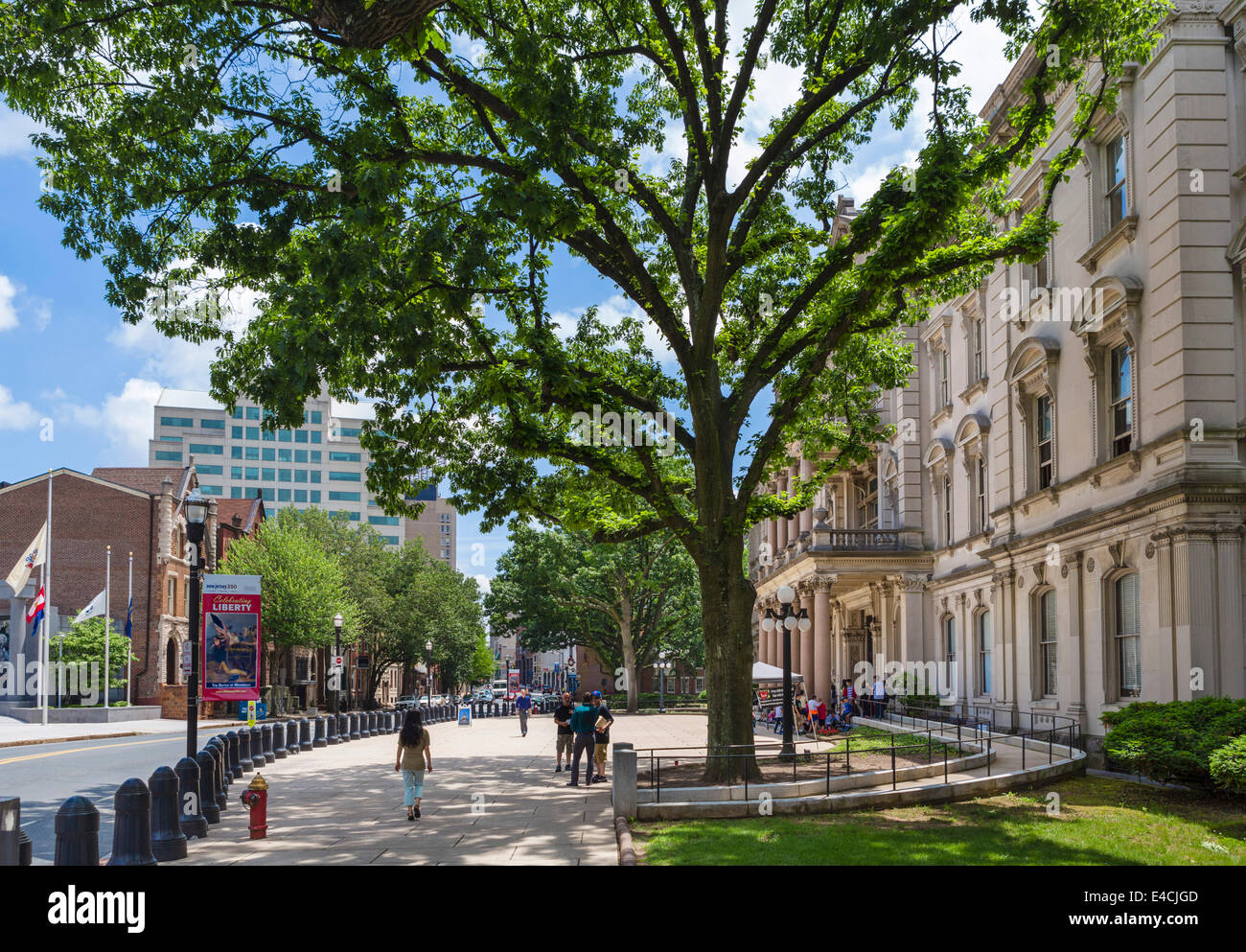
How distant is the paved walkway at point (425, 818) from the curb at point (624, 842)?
147 millimetres

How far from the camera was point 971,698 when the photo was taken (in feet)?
109

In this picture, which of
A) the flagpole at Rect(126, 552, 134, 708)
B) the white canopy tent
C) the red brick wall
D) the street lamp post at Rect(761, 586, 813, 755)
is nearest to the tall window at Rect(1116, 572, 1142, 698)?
the street lamp post at Rect(761, 586, 813, 755)

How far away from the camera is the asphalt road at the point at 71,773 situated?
1539 centimetres

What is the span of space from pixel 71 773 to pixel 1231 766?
73.3ft

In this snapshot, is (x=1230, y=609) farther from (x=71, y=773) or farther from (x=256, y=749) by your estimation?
(x=71, y=773)

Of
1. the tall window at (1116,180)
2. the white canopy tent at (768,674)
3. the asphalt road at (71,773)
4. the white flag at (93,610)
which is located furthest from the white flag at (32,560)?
the tall window at (1116,180)

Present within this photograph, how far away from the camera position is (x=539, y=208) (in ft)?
48.9

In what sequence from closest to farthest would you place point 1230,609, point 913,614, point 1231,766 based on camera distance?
point 1231,766 < point 1230,609 < point 913,614

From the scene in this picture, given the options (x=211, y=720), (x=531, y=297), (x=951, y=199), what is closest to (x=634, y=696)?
(x=211, y=720)

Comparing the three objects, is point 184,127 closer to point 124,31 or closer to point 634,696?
point 124,31

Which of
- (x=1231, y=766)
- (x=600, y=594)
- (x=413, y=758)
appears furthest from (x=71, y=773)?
(x=600, y=594)

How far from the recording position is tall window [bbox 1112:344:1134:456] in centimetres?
2248

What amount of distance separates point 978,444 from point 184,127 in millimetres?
25148

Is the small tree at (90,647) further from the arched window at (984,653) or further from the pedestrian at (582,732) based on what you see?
the arched window at (984,653)
